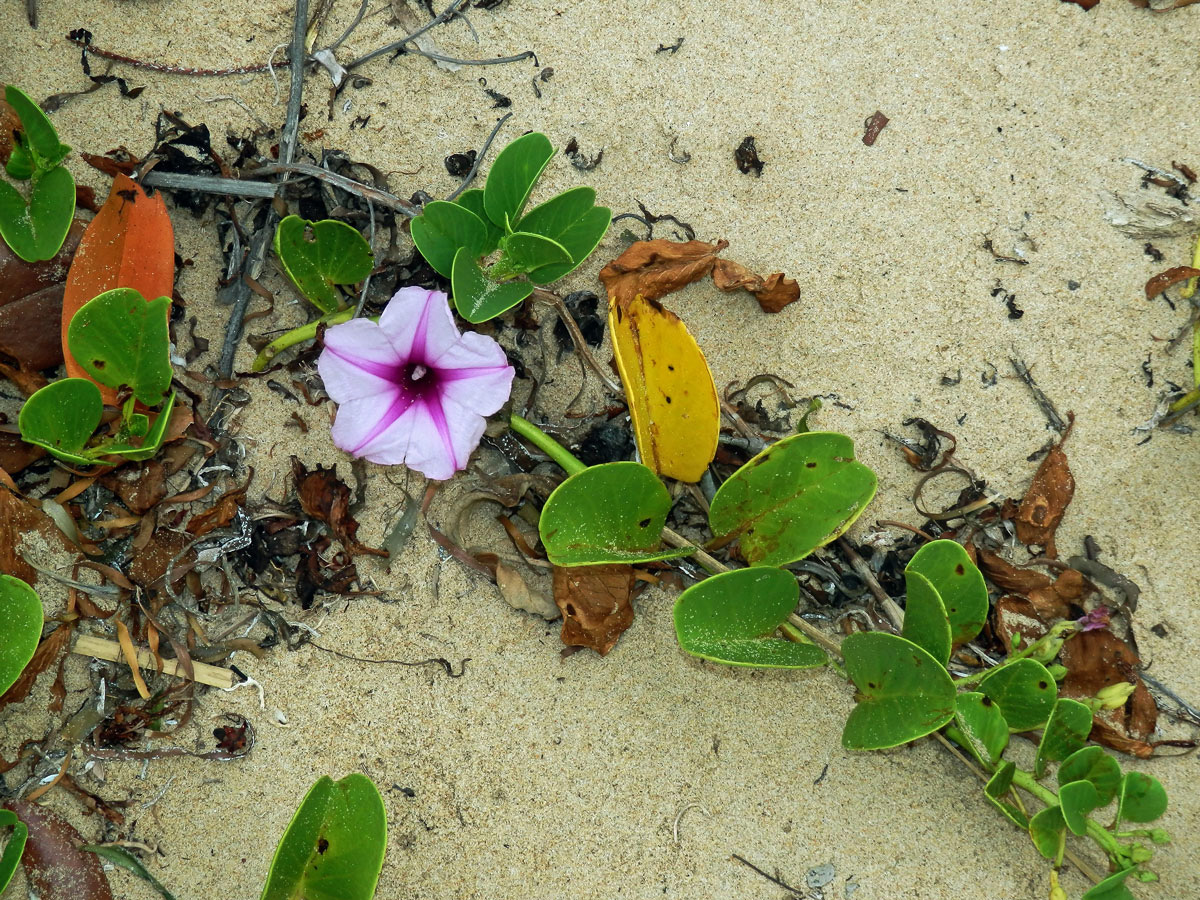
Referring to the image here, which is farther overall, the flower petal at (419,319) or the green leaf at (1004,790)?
the flower petal at (419,319)

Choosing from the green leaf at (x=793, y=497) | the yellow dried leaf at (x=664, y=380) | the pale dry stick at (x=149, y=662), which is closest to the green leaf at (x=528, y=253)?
the yellow dried leaf at (x=664, y=380)

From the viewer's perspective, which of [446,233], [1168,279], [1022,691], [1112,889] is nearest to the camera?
[1112,889]

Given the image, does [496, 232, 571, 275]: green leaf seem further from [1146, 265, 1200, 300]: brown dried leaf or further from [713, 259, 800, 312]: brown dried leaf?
[1146, 265, 1200, 300]: brown dried leaf

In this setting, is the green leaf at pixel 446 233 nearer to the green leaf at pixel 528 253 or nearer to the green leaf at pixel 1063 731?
the green leaf at pixel 528 253

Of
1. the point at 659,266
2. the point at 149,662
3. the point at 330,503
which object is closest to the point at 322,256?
the point at 330,503

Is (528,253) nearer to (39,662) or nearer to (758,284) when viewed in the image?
(758,284)

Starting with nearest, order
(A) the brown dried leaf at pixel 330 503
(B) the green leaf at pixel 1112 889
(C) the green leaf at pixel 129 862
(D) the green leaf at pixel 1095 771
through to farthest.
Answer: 1. (B) the green leaf at pixel 1112 889
2. (D) the green leaf at pixel 1095 771
3. (C) the green leaf at pixel 129 862
4. (A) the brown dried leaf at pixel 330 503
